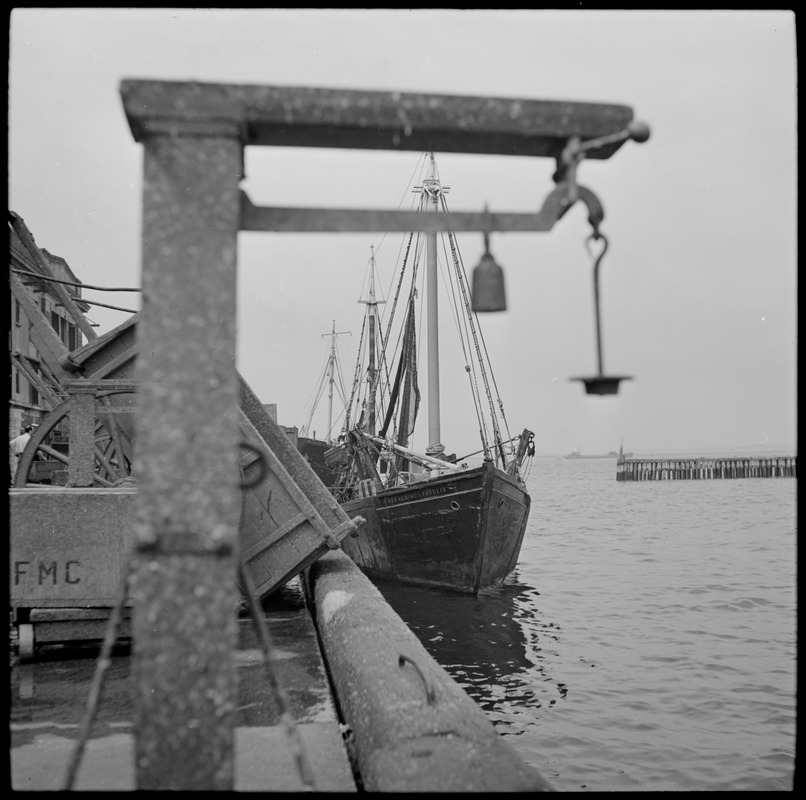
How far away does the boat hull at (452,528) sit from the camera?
58.4 ft

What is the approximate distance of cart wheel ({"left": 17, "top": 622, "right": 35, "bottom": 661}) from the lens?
5848mm

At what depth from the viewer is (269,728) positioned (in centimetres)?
447

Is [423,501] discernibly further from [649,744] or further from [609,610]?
[649,744]

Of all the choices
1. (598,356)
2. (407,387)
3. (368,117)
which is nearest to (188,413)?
(368,117)

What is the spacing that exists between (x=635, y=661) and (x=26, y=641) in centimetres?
1056

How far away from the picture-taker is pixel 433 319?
22.7 metres

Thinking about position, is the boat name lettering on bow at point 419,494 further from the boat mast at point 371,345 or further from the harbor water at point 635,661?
→ the boat mast at point 371,345

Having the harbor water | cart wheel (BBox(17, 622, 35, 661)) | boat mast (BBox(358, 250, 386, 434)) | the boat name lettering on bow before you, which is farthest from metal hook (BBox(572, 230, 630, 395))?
boat mast (BBox(358, 250, 386, 434))

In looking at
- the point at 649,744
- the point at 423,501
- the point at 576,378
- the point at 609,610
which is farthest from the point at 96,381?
the point at 609,610

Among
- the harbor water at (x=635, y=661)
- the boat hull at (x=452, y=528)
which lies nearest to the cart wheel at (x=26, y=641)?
the harbor water at (x=635, y=661)

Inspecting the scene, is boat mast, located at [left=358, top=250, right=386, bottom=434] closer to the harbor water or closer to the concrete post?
the harbor water

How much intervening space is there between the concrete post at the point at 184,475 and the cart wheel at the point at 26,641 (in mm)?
3952

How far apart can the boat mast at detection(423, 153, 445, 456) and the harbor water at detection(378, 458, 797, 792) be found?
15.0ft

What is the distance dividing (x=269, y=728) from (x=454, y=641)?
10.4 metres
